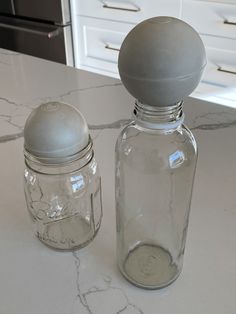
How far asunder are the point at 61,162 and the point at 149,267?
0.58ft

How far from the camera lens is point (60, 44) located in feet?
6.27

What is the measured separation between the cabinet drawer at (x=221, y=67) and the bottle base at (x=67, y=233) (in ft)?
4.10

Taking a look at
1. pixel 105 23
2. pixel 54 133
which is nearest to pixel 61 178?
pixel 54 133

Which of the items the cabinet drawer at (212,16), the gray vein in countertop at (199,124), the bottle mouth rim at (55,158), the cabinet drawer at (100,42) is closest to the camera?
the bottle mouth rim at (55,158)

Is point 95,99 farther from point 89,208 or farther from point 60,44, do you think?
point 60,44

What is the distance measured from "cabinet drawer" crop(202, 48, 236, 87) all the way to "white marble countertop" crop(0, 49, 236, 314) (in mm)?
885

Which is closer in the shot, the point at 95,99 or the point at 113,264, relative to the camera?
the point at 113,264

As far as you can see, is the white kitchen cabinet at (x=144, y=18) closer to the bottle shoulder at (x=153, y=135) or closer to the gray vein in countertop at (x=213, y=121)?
the gray vein in countertop at (x=213, y=121)

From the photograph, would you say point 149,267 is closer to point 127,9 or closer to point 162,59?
point 162,59

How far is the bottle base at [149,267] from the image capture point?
1.49 feet

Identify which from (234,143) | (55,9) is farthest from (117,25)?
(234,143)

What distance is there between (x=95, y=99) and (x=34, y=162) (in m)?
0.43

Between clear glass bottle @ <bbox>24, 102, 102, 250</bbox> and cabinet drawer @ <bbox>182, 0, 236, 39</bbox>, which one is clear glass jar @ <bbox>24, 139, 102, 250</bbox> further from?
cabinet drawer @ <bbox>182, 0, 236, 39</bbox>

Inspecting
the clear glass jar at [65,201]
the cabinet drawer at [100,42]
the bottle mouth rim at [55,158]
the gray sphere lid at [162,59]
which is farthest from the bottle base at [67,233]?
the cabinet drawer at [100,42]
